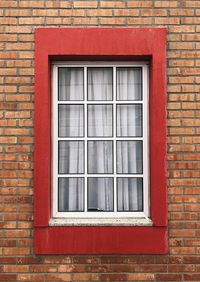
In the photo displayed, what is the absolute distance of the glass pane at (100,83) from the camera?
5.21 metres

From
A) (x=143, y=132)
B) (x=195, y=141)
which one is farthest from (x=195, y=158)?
(x=143, y=132)

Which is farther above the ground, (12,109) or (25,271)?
(12,109)

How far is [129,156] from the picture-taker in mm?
5180

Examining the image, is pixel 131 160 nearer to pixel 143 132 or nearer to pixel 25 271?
pixel 143 132

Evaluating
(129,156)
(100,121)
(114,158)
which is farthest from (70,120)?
(129,156)

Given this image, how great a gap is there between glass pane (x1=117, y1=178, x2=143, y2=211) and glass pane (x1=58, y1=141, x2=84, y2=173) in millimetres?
453

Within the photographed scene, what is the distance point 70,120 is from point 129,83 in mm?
739

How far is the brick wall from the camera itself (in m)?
4.94

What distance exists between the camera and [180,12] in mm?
5117

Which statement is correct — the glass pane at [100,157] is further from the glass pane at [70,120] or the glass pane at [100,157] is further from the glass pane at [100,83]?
the glass pane at [100,83]

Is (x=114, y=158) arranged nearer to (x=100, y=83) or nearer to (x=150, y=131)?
(x=150, y=131)

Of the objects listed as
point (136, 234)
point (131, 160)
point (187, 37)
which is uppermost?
point (187, 37)

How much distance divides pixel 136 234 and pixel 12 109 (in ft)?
5.87

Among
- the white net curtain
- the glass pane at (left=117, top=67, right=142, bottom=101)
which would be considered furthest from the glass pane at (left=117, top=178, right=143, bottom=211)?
the glass pane at (left=117, top=67, right=142, bottom=101)
